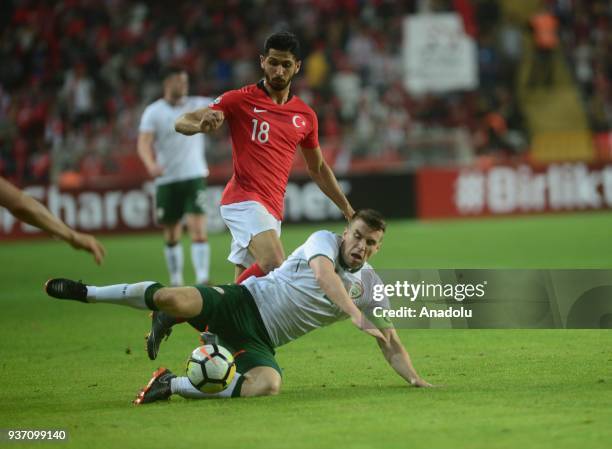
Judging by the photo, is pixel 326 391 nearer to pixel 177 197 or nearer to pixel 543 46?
pixel 177 197

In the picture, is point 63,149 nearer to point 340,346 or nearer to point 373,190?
point 373,190

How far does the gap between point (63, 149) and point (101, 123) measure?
2.41 meters

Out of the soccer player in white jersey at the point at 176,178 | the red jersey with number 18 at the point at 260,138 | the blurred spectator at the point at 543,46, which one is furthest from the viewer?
the blurred spectator at the point at 543,46

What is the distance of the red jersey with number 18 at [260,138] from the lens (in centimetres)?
877

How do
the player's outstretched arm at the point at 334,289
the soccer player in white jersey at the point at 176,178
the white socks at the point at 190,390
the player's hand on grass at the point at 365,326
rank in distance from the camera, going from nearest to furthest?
the player's hand on grass at the point at 365,326 → the player's outstretched arm at the point at 334,289 → the white socks at the point at 190,390 → the soccer player in white jersey at the point at 176,178

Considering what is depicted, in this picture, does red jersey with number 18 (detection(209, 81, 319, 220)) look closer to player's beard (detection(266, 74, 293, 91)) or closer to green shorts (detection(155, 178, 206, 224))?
player's beard (detection(266, 74, 293, 91))

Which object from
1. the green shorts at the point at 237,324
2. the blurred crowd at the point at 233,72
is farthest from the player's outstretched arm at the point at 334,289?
the blurred crowd at the point at 233,72

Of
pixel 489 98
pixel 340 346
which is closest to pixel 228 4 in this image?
pixel 489 98

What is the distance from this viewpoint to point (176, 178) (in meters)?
13.9

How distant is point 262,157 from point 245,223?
557 millimetres

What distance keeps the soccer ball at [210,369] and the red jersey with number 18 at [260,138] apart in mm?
2092

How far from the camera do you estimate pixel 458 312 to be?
7754 mm

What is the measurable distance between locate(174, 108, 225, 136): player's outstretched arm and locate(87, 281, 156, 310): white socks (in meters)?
1.32

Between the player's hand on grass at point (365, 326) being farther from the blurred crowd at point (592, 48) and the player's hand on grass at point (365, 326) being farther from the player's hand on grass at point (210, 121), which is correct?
the blurred crowd at point (592, 48)
